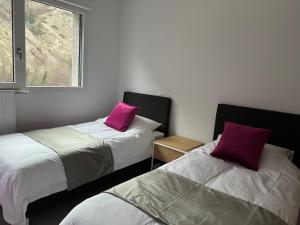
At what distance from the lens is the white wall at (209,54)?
234 cm

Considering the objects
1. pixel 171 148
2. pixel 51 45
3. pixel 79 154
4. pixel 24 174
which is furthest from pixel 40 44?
pixel 171 148

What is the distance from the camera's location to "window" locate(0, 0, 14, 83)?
102 inches

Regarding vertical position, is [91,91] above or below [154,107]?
above

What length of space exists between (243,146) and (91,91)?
233 centimetres

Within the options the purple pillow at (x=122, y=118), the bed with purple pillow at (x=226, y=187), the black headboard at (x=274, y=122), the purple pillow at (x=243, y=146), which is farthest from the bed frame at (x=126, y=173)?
the purple pillow at (x=243, y=146)

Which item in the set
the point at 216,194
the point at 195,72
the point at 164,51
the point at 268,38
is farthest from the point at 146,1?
the point at 216,194

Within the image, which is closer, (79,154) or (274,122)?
(79,154)

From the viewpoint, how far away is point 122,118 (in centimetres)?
304

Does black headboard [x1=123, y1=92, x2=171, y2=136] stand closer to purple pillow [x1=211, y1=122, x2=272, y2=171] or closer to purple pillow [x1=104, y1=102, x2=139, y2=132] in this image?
purple pillow [x1=104, y1=102, x2=139, y2=132]

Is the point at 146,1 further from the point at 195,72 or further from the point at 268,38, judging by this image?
the point at 268,38

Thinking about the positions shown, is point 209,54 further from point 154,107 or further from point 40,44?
point 40,44

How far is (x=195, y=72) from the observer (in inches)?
116

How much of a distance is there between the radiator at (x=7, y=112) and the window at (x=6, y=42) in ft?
0.72

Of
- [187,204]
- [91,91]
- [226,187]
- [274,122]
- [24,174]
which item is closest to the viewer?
[187,204]
